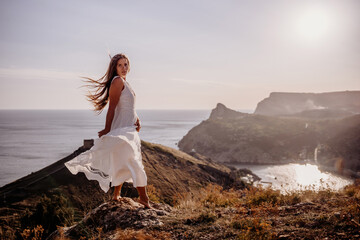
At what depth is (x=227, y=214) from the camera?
5.17 m

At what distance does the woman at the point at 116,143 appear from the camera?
4371 mm

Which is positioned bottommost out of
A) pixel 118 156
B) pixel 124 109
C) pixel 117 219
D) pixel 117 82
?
pixel 117 219

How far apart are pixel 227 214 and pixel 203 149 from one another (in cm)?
7884

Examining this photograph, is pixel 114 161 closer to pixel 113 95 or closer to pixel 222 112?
pixel 113 95

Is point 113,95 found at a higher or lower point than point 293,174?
higher

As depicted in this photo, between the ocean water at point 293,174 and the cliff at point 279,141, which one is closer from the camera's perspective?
the ocean water at point 293,174

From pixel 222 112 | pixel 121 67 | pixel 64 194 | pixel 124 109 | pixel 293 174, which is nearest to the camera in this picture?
pixel 124 109

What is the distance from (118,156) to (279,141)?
83612 mm

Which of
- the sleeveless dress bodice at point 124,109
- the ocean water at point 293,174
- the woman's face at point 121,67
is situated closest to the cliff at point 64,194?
the sleeveless dress bodice at point 124,109

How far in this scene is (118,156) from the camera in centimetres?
443

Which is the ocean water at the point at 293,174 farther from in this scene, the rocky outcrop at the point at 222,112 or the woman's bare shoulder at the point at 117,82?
the rocky outcrop at the point at 222,112

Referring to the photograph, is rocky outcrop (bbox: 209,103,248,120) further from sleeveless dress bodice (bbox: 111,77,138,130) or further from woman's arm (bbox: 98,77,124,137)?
woman's arm (bbox: 98,77,124,137)

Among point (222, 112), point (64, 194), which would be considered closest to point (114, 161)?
point (64, 194)

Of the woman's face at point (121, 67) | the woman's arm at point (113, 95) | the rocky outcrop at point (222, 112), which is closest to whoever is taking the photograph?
the woman's arm at point (113, 95)
